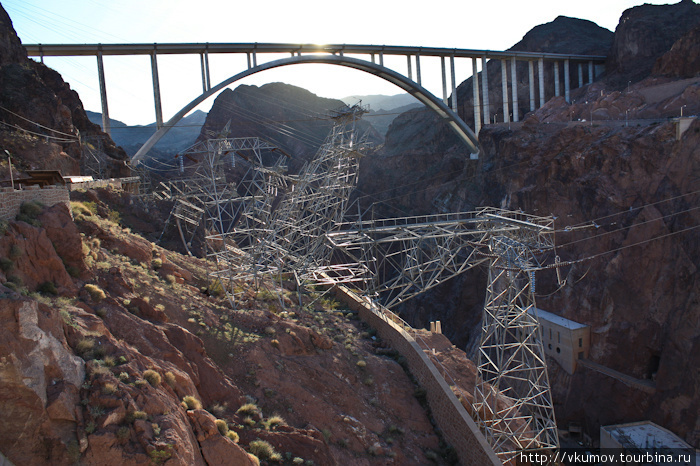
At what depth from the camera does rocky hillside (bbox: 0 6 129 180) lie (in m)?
23.7

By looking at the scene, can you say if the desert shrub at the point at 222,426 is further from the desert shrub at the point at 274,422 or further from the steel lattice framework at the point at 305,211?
the steel lattice framework at the point at 305,211

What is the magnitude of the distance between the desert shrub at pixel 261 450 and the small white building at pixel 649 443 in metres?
19.5

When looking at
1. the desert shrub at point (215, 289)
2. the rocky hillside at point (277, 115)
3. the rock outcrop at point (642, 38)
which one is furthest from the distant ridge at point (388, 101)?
the desert shrub at point (215, 289)

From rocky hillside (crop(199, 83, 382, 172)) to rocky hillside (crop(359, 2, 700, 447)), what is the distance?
3784 centimetres

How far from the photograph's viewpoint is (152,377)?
33.3ft

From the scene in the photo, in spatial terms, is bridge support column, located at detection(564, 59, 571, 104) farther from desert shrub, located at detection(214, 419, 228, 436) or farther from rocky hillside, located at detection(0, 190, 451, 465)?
desert shrub, located at detection(214, 419, 228, 436)

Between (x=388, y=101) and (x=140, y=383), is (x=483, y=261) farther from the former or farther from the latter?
(x=388, y=101)

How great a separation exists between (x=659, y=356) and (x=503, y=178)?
55.0ft

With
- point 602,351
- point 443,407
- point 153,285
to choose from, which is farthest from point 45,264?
point 602,351

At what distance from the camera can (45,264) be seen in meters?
11.3

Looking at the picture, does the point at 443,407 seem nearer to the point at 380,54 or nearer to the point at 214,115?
the point at 380,54

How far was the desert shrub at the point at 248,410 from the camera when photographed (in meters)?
12.1

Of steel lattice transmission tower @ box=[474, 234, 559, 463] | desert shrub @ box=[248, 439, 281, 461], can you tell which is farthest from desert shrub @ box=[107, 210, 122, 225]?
steel lattice transmission tower @ box=[474, 234, 559, 463]

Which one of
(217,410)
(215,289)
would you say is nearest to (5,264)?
(217,410)
